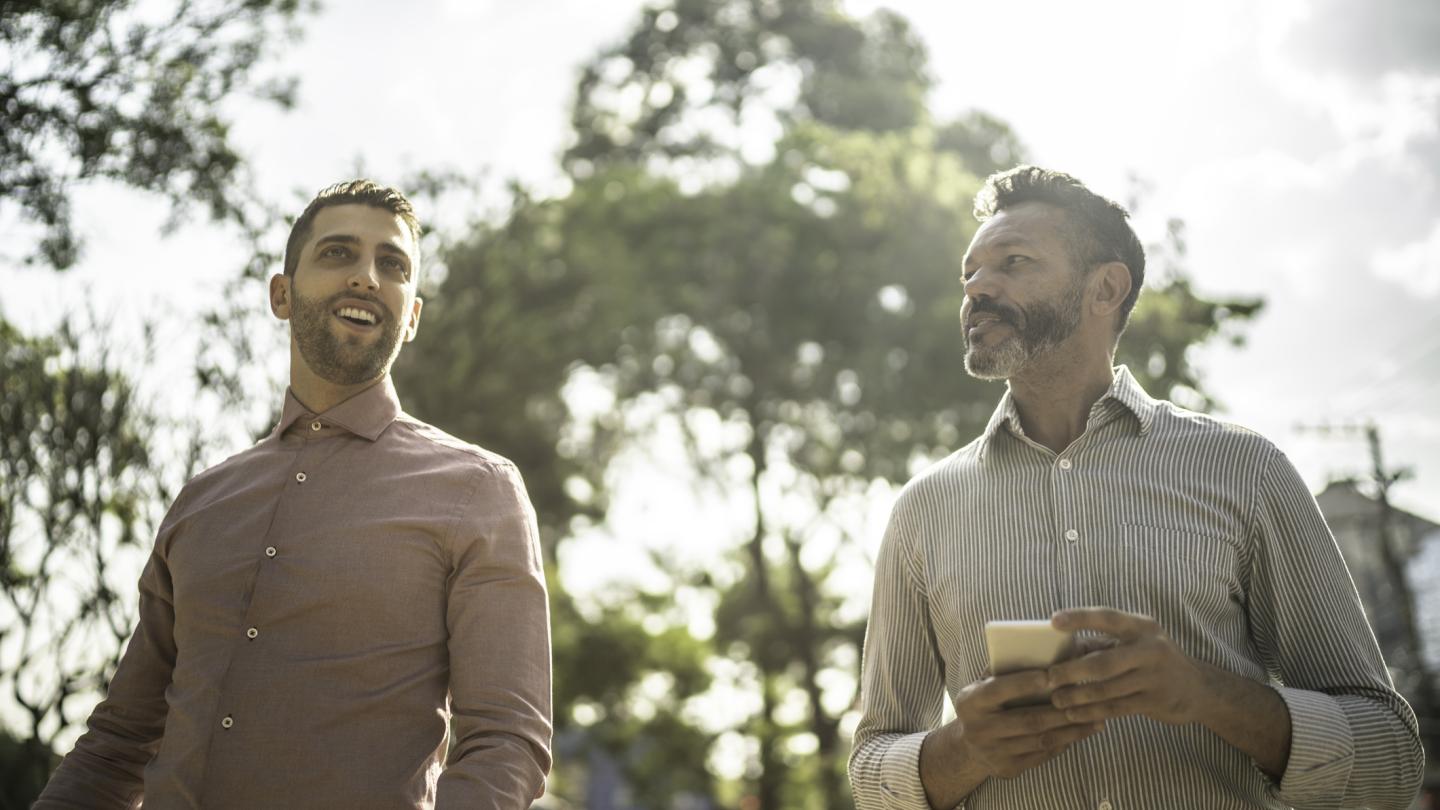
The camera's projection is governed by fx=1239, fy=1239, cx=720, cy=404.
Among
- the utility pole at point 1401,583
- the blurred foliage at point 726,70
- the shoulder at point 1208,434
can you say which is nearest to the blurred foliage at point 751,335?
the blurred foliage at point 726,70

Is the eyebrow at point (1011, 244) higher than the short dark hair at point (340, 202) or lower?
lower

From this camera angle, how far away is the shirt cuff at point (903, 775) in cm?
275

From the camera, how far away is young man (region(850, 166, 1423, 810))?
2.41m

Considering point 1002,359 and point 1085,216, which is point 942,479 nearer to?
point 1002,359

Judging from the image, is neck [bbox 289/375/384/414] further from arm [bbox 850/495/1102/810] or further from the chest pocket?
the chest pocket

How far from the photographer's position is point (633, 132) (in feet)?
79.9

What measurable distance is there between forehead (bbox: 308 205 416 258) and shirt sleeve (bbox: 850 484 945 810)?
1.48 metres

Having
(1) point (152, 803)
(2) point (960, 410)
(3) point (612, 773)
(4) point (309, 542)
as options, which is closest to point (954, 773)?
(4) point (309, 542)

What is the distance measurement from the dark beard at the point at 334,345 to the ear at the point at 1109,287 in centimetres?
179

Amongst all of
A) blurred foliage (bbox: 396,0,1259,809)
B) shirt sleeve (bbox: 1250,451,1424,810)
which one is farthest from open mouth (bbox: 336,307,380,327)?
blurred foliage (bbox: 396,0,1259,809)

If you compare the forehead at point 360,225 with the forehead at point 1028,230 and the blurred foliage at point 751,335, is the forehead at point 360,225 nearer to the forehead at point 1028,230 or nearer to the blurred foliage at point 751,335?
the forehead at point 1028,230

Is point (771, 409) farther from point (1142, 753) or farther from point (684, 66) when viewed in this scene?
point (1142, 753)

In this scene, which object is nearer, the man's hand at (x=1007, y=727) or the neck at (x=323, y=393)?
the man's hand at (x=1007, y=727)

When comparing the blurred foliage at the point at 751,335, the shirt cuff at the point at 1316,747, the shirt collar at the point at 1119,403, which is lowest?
the shirt cuff at the point at 1316,747
